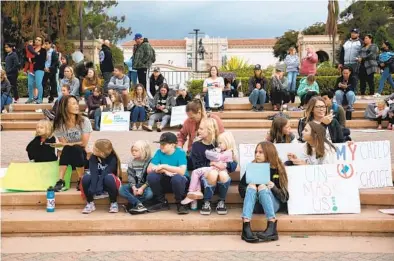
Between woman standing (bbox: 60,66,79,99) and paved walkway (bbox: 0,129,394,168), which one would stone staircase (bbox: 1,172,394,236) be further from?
woman standing (bbox: 60,66,79,99)

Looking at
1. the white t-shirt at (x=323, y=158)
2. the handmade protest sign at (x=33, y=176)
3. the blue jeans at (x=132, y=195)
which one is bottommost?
the blue jeans at (x=132, y=195)

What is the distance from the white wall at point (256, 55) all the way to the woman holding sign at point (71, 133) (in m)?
74.5

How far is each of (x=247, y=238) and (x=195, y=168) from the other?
4.40ft

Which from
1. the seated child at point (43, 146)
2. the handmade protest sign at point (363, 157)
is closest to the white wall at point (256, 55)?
the handmade protest sign at point (363, 157)

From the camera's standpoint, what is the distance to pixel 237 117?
13.4m

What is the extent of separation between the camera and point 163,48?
8544 cm

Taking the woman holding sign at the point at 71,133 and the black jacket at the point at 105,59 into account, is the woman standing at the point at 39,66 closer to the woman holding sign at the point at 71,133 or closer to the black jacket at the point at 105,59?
the black jacket at the point at 105,59

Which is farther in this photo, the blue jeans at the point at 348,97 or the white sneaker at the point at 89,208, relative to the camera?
the blue jeans at the point at 348,97

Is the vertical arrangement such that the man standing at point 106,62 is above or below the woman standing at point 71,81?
above

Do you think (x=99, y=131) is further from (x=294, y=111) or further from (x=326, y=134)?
(x=326, y=134)

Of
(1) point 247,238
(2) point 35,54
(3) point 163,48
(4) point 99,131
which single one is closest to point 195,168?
(1) point 247,238

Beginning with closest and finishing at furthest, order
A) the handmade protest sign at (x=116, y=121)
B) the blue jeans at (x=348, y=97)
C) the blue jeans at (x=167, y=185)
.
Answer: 1. the blue jeans at (x=167, y=185)
2. the handmade protest sign at (x=116, y=121)
3. the blue jeans at (x=348, y=97)

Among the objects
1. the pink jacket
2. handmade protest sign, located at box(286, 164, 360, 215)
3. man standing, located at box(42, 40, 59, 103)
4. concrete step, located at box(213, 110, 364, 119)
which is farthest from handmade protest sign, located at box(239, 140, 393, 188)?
man standing, located at box(42, 40, 59, 103)

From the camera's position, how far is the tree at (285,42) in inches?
2682
